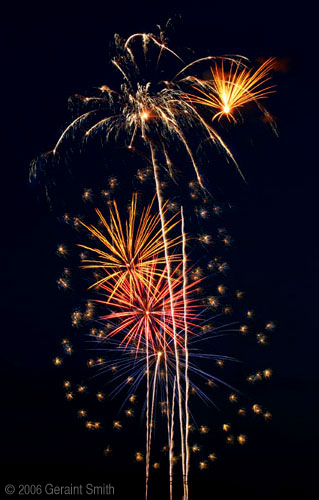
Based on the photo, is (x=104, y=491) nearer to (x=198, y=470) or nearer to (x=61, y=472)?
(x=61, y=472)

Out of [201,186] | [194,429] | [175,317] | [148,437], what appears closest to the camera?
[175,317]

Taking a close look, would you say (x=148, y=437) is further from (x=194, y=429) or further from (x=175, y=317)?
(x=175, y=317)

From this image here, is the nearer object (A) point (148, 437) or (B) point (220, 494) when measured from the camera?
(A) point (148, 437)

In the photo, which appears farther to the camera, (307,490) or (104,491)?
(104,491)

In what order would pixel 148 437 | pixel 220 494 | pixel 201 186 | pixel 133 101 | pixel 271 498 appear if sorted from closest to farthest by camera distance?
pixel 133 101 < pixel 201 186 < pixel 148 437 < pixel 271 498 < pixel 220 494

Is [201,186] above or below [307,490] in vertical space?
above

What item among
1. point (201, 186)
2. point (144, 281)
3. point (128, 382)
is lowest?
point (128, 382)

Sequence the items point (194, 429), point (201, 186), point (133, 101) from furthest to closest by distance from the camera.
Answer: point (194, 429)
point (201, 186)
point (133, 101)

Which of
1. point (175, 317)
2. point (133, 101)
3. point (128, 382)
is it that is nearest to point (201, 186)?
point (133, 101)

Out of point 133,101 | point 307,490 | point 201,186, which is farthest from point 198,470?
point 133,101
